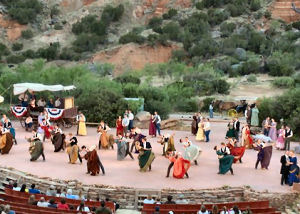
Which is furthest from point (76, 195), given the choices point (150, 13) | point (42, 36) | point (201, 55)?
point (150, 13)

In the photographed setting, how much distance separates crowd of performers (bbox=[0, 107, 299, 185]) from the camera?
18.9 meters

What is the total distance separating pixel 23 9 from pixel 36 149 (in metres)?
54.9

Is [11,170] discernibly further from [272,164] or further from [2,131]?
[272,164]

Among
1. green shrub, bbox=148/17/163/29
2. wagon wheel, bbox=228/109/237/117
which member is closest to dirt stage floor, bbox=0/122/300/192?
wagon wheel, bbox=228/109/237/117

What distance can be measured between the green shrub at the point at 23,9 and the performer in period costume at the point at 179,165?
56849 mm

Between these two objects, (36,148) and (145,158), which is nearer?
(145,158)

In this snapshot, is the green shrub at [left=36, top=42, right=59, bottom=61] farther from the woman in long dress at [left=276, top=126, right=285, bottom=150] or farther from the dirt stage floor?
the woman in long dress at [left=276, top=126, right=285, bottom=150]

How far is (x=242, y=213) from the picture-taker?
14.5 meters

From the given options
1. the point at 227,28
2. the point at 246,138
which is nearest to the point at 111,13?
the point at 227,28

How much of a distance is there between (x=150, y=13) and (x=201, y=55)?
1679 cm

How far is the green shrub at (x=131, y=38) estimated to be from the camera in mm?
66750

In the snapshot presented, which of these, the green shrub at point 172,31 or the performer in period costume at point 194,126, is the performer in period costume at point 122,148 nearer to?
the performer in period costume at point 194,126

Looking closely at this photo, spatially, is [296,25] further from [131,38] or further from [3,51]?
[3,51]

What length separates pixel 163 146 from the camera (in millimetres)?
23203
